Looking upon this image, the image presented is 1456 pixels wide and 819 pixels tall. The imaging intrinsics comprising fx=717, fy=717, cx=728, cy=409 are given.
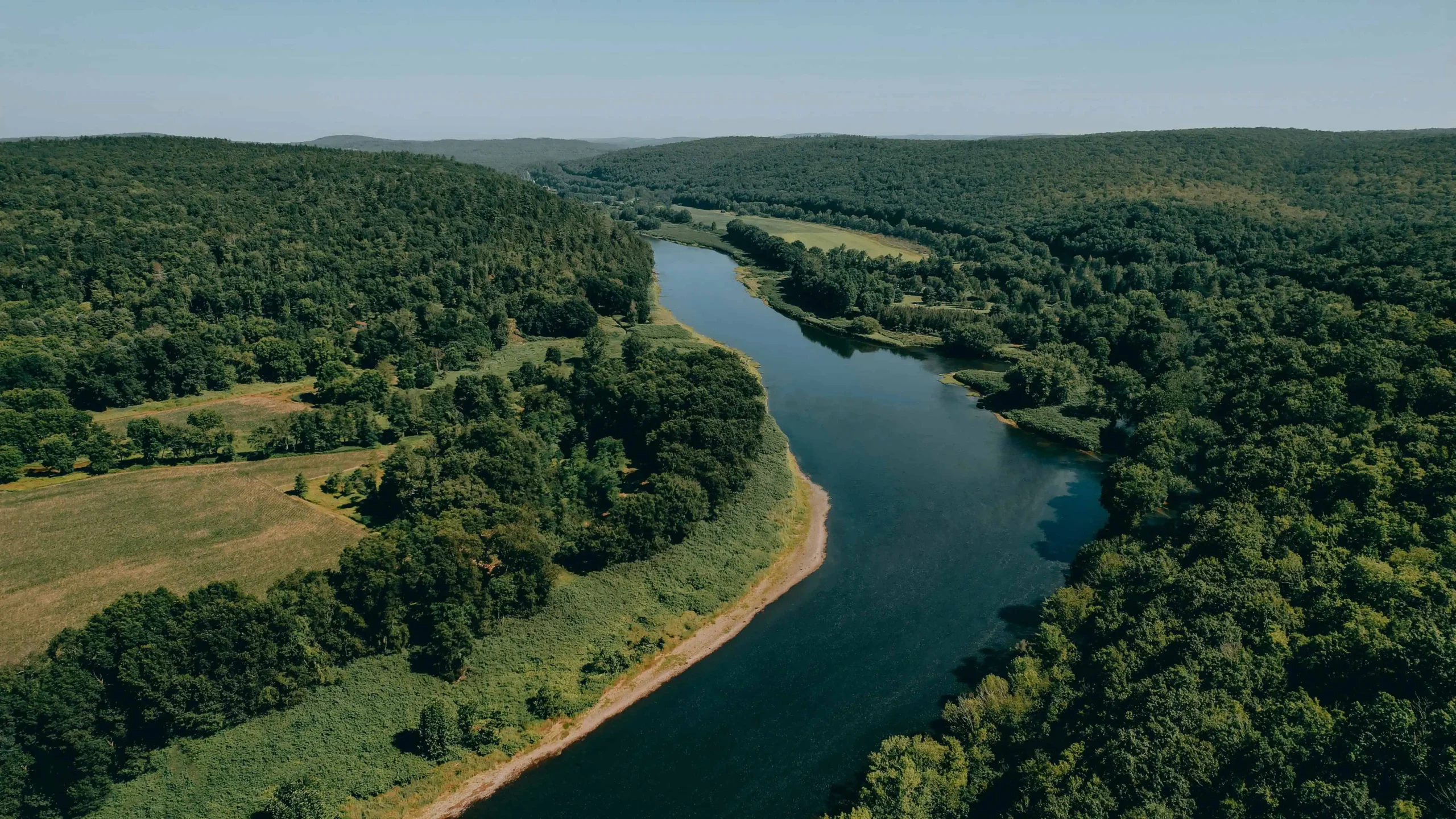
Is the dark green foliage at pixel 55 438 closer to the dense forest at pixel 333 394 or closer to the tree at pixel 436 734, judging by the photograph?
the dense forest at pixel 333 394

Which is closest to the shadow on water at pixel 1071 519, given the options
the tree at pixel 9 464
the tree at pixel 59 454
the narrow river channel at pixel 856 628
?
the narrow river channel at pixel 856 628

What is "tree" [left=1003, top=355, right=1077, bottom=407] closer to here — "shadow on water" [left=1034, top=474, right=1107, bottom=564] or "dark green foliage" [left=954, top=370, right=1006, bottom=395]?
"dark green foliage" [left=954, top=370, right=1006, bottom=395]

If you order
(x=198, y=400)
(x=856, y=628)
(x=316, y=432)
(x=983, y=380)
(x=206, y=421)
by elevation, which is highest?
(x=206, y=421)

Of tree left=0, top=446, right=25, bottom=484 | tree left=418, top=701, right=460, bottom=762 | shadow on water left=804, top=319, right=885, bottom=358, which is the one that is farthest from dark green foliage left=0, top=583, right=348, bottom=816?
shadow on water left=804, top=319, right=885, bottom=358

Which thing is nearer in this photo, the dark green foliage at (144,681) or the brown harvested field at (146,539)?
the dark green foliage at (144,681)

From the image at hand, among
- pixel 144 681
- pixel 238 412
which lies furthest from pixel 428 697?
pixel 238 412

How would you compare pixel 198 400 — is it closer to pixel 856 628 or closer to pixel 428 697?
pixel 428 697

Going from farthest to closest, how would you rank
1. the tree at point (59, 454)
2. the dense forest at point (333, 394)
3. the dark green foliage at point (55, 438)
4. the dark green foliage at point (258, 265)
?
the dark green foliage at point (258, 265)
the dark green foliage at point (55, 438)
the tree at point (59, 454)
the dense forest at point (333, 394)

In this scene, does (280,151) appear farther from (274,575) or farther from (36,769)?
(36,769)
